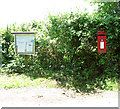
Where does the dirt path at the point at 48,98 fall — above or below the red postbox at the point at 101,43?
below

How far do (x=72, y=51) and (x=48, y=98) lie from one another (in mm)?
2224

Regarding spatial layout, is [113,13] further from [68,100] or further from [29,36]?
[68,100]

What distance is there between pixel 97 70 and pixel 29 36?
3.26 meters

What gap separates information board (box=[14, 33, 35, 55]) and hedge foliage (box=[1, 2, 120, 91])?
34 cm

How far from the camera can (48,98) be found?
4.31m

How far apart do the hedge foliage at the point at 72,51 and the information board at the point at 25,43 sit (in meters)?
0.34

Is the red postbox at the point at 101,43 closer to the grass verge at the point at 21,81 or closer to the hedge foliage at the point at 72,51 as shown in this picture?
the hedge foliage at the point at 72,51

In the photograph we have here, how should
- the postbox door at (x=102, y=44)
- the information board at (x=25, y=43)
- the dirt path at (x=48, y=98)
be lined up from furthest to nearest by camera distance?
the information board at (x=25, y=43)
the postbox door at (x=102, y=44)
the dirt path at (x=48, y=98)

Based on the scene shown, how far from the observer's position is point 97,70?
20.6 ft

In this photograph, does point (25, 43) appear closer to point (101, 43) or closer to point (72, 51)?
point (72, 51)

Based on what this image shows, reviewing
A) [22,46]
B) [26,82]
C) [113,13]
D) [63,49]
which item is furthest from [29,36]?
[113,13]

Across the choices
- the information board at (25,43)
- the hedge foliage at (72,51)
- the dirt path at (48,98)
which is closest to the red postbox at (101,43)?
the hedge foliage at (72,51)

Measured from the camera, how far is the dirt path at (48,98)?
3.97 meters

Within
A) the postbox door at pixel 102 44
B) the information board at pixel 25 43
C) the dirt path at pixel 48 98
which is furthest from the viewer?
the information board at pixel 25 43
